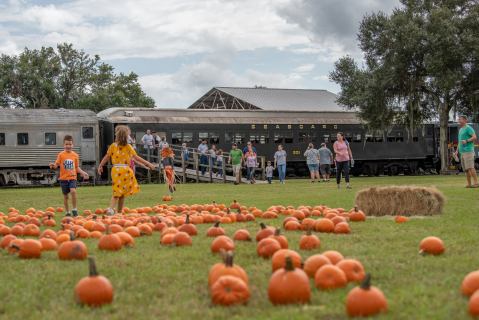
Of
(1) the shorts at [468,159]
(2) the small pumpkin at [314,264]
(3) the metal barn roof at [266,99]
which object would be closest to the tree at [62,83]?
(3) the metal barn roof at [266,99]

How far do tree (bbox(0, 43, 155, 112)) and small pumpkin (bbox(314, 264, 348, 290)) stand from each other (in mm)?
61152

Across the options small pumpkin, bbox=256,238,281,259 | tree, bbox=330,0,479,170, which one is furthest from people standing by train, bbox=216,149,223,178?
small pumpkin, bbox=256,238,281,259

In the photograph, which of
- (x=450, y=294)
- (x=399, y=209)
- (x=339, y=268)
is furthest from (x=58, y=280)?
(x=399, y=209)

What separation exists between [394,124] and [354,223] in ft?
107

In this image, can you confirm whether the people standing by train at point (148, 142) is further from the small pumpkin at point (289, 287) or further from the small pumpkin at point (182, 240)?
the small pumpkin at point (289, 287)

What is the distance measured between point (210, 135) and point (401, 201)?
85.5ft

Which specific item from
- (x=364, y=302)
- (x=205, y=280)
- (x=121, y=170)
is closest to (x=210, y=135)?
(x=121, y=170)

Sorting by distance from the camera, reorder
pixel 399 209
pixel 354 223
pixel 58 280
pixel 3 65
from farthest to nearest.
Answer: pixel 3 65 < pixel 399 209 < pixel 354 223 < pixel 58 280

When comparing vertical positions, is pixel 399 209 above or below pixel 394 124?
below

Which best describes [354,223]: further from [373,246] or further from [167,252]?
[167,252]

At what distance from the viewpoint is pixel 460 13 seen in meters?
39.1

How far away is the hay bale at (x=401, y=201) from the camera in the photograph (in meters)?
9.44

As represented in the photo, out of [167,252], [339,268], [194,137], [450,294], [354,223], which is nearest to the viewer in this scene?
[450,294]

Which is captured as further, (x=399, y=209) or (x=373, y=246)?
(x=399, y=209)
